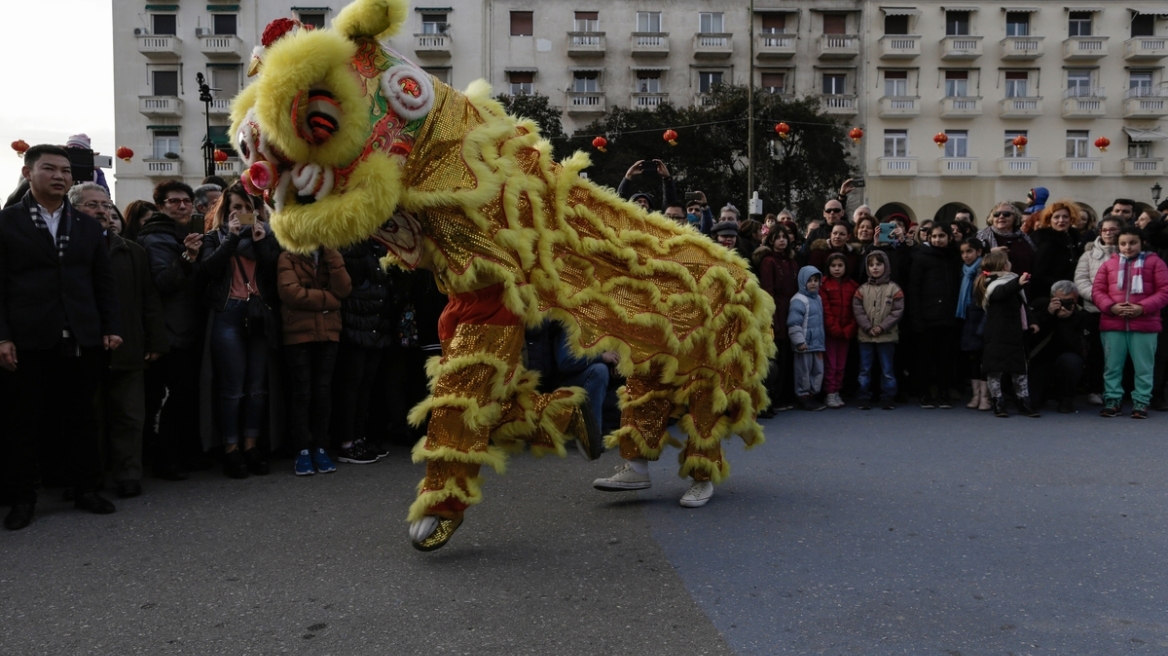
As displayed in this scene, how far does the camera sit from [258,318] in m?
5.36

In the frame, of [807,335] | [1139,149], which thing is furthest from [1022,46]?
[807,335]

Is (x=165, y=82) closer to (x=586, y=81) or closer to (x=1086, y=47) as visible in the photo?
(x=586, y=81)

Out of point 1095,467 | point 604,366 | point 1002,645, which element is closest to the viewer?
point 1002,645

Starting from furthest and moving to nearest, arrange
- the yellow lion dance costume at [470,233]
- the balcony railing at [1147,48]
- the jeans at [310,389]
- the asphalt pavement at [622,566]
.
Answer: the balcony railing at [1147,48] → the jeans at [310,389] → the yellow lion dance costume at [470,233] → the asphalt pavement at [622,566]

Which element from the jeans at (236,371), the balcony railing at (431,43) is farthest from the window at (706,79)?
the jeans at (236,371)

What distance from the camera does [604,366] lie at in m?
6.08

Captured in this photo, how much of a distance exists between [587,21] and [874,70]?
11452 mm

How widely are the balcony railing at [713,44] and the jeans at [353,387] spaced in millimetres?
30543

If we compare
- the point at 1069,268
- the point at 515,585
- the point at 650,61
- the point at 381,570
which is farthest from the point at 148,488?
the point at 650,61

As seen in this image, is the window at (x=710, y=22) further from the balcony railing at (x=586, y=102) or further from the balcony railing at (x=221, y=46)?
the balcony railing at (x=221, y=46)

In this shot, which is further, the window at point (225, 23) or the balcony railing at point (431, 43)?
the window at point (225, 23)

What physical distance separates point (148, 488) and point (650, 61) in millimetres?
31739

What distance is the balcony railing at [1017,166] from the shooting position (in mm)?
33312

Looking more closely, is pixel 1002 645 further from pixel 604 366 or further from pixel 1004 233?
pixel 1004 233
